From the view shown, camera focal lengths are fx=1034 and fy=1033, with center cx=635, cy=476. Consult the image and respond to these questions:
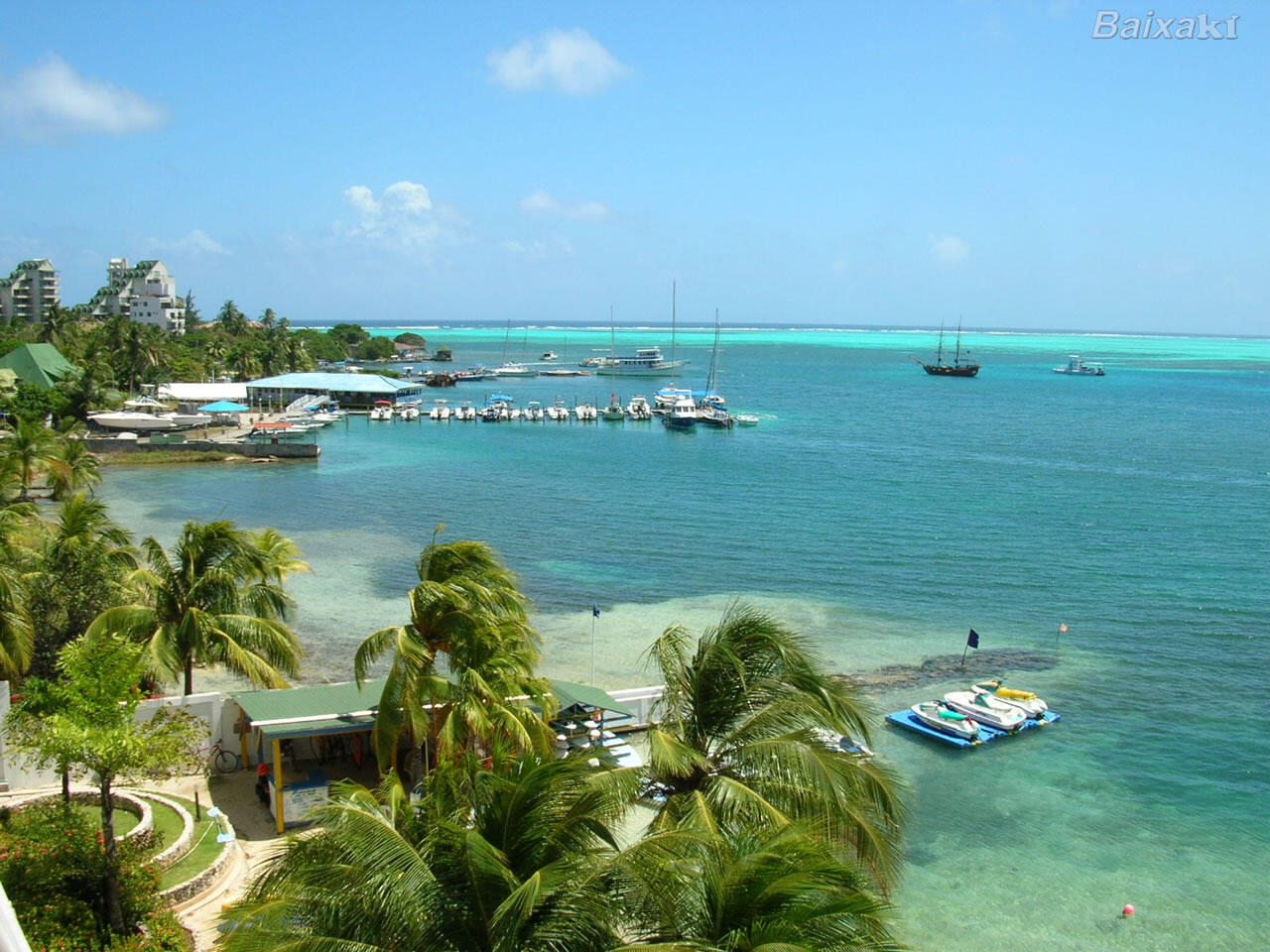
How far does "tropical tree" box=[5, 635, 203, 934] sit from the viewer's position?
10.1 metres

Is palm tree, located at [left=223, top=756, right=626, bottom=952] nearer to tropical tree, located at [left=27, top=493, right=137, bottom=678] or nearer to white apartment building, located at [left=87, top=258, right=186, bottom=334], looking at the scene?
tropical tree, located at [left=27, top=493, right=137, bottom=678]

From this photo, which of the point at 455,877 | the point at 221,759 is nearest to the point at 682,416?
the point at 221,759

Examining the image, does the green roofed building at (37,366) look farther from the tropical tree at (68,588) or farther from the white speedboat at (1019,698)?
the white speedboat at (1019,698)

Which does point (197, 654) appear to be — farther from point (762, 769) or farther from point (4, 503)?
point (4, 503)

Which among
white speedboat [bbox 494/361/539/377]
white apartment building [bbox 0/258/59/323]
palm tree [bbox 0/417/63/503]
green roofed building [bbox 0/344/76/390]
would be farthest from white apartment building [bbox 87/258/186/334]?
palm tree [bbox 0/417/63/503]

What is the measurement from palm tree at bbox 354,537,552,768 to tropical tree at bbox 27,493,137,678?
8129 mm

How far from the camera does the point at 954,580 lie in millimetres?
34969

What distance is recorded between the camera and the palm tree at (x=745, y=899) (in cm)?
671

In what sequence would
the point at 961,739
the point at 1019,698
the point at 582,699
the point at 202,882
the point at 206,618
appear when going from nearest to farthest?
the point at 202,882 → the point at 206,618 → the point at 582,699 → the point at 961,739 → the point at 1019,698

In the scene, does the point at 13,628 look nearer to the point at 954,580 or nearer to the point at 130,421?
the point at 954,580

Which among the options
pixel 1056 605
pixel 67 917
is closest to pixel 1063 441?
pixel 1056 605

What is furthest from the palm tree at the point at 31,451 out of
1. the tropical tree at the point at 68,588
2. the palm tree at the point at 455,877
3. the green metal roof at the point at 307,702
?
the palm tree at the point at 455,877

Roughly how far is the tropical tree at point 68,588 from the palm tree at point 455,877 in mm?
12801

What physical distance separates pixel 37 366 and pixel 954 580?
195 feet
